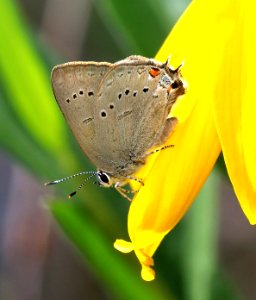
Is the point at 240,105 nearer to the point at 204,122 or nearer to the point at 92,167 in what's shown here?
the point at 204,122

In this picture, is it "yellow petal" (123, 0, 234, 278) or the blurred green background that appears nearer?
"yellow petal" (123, 0, 234, 278)

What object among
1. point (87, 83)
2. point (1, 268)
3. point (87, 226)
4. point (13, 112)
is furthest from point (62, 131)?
point (1, 268)

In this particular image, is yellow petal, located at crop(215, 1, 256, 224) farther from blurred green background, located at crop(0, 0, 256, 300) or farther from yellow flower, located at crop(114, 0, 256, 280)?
blurred green background, located at crop(0, 0, 256, 300)

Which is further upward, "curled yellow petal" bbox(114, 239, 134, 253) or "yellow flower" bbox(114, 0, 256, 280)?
"yellow flower" bbox(114, 0, 256, 280)

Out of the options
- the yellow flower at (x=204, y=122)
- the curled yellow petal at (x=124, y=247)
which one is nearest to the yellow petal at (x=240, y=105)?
the yellow flower at (x=204, y=122)

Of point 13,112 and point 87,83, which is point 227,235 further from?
point 87,83

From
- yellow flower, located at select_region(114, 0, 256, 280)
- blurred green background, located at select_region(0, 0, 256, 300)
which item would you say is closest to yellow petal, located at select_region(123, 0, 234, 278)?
yellow flower, located at select_region(114, 0, 256, 280)

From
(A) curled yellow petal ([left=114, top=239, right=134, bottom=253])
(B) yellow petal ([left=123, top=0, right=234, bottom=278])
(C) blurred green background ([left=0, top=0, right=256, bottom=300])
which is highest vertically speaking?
(B) yellow petal ([left=123, top=0, right=234, bottom=278])

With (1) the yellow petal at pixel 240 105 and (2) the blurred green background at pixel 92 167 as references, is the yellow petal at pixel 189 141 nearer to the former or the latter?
(1) the yellow petal at pixel 240 105
